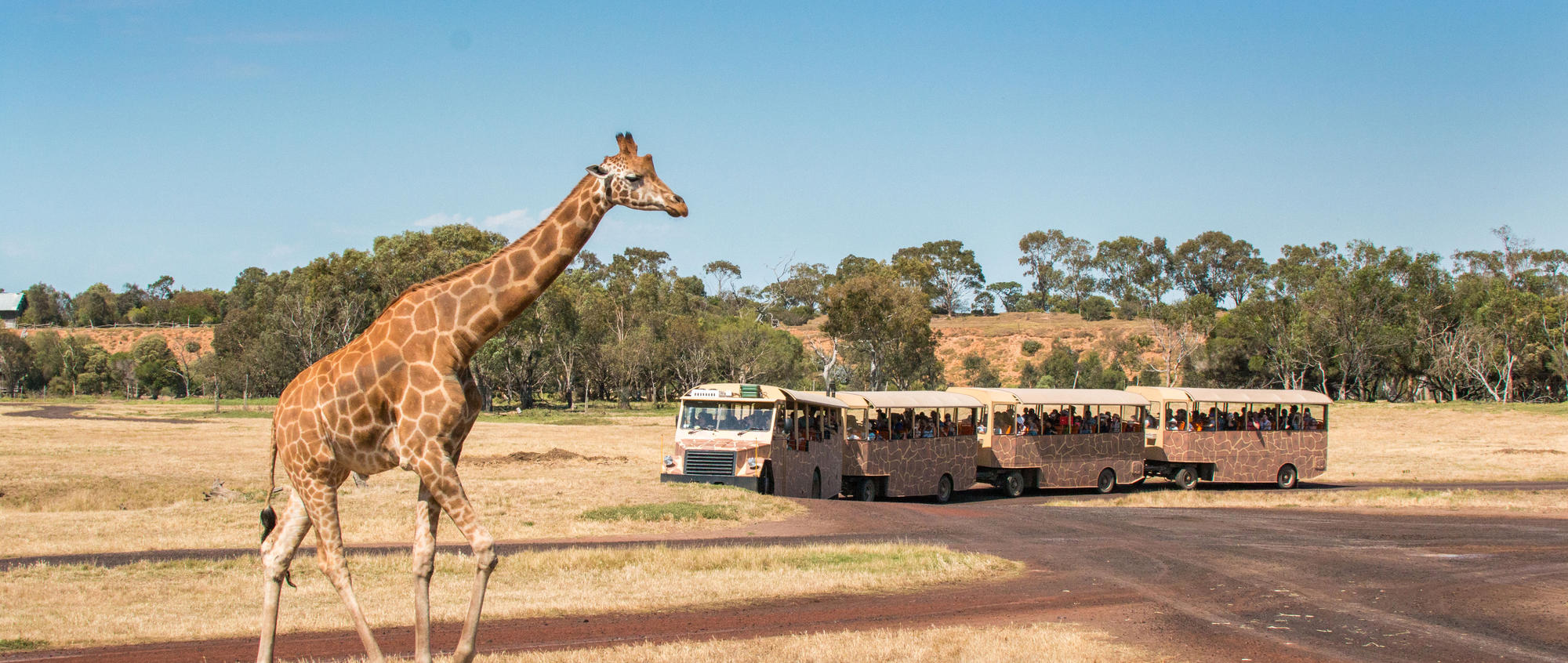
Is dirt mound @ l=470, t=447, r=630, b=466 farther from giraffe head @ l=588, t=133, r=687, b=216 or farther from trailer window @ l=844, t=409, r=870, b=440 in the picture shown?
giraffe head @ l=588, t=133, r=687, b=216

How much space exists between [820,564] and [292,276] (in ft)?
279

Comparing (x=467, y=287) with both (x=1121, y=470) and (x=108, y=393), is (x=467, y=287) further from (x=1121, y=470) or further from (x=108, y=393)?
(x=108, y=393)

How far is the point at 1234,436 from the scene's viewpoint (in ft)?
119

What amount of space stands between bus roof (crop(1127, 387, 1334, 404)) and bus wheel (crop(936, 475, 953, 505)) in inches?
297

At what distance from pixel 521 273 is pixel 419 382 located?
1.14 meters

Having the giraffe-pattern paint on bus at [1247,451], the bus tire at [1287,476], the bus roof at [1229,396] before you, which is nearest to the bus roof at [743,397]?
the bus roof at [1229,396]

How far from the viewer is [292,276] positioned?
92.6 m

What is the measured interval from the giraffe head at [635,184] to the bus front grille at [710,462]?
19.7 meters

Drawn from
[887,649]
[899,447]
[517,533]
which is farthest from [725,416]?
[887,649]

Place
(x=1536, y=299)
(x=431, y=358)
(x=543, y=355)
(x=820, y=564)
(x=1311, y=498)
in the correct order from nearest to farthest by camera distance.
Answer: (x=431, y=358), (x=820, y=564), (x=1311, y=498), (x=1536, y=299), (x=543, y=355)

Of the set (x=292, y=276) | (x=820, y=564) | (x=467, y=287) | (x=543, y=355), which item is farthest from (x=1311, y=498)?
(x=292, y=276)

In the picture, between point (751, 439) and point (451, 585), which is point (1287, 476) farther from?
point (451, 585)

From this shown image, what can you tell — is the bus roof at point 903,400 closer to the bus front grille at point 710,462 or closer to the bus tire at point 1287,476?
the bus front grille at point 710,462

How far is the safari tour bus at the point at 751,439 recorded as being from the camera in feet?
92.2
